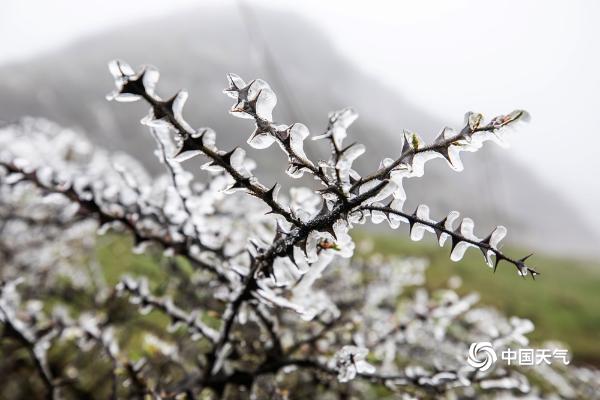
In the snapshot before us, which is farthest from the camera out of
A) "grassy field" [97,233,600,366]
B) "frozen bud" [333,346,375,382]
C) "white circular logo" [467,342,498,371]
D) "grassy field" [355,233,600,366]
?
"grassy field" [355,233,600,366]

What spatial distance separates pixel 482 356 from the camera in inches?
51.4

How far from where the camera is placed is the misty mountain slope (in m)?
32.4

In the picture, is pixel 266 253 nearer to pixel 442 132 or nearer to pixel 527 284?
pixel 442 132

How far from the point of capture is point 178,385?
1.30 m

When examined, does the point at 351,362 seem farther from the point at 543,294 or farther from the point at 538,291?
the point at 538,291

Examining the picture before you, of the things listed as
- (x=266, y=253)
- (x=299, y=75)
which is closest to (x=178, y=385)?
(x=266, y=253)

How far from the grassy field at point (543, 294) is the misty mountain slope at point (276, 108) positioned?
1223 cm

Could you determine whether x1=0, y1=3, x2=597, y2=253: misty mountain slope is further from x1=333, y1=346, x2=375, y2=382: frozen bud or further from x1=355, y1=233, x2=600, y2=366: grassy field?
x1=333, y1=346, x2=375, y2=382: frozen bud

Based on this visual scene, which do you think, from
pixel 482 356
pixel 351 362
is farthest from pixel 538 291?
pixel 351 362

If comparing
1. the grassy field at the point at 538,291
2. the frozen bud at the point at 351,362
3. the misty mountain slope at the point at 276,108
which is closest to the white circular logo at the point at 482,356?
the frozen bud at the point at 351,362

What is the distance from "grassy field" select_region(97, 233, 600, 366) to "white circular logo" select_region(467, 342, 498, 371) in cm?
622

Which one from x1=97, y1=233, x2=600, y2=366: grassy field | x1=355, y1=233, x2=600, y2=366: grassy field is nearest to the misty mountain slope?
x1=97, y1=233, x2=600, y2=366: grassy field

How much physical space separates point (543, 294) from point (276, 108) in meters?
27.3

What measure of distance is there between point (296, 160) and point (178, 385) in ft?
3.30
